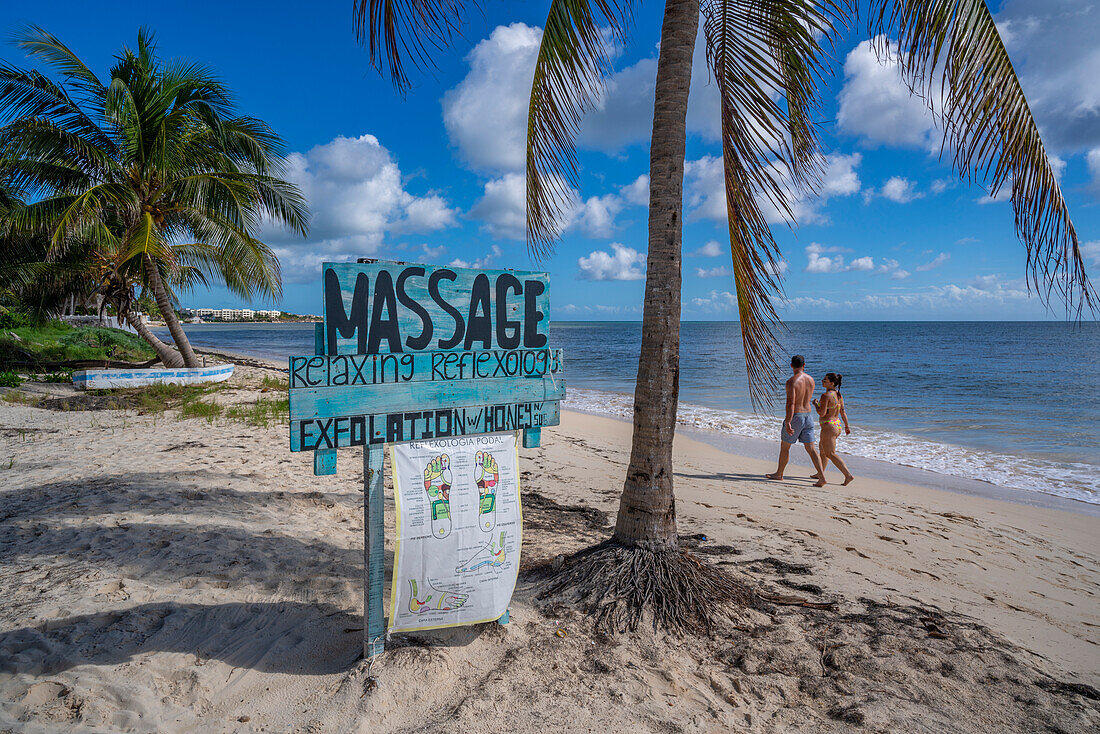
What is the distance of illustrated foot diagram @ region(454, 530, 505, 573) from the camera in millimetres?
2956

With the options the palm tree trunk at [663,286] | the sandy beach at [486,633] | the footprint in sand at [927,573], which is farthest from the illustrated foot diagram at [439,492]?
the footprint in sand at [927,573]

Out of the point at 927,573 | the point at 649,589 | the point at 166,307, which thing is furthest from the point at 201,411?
the point at 927,573

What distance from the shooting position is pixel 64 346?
1770 cm

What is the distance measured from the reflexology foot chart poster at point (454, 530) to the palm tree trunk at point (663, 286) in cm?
100

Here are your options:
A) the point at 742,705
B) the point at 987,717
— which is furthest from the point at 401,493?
the point at 987,717

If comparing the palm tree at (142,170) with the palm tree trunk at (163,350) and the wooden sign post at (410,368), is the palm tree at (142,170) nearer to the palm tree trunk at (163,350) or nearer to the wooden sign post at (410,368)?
the palm tree trunk at (163,350)

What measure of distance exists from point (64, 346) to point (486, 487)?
21.3 metres

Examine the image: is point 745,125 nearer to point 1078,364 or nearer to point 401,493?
point 401,493

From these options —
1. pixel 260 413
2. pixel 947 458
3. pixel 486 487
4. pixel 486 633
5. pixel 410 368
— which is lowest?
pixel 947 458

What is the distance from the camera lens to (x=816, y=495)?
731 cm

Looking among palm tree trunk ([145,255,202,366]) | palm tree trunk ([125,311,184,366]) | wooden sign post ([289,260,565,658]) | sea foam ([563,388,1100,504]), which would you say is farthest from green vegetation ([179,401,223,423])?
sea foam ([563,388,1100,504])

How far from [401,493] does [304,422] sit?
0.60 metres

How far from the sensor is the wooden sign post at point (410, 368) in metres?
2.60

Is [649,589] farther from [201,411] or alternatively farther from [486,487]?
[201,411]
